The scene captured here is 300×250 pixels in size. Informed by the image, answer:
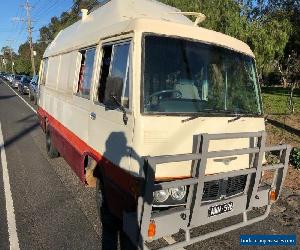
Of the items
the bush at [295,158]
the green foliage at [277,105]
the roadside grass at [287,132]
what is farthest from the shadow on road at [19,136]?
the green foliage at [277,105]

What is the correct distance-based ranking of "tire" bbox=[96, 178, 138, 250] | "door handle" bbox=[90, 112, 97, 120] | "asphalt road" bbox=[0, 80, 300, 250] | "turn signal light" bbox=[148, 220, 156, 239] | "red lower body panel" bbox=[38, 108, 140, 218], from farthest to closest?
"door handle" bbox=[90, 112, 97, 120]
"asphalt road" bbox=[0, 80, 300, 250]
"tire" bbox=[96, 178, 138, 250]
"red lower body panel" bbox=[38, 108, 140, 218]
"turn signal light" bbox=[148, 220, 156, 239]

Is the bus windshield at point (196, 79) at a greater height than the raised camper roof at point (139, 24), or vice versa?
the raised camper roof at point (139, 24)

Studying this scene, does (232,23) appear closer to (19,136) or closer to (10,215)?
(19,136)

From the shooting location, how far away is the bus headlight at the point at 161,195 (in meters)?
4.46

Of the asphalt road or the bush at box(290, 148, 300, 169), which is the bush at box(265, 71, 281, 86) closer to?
the bush at box(290, 148, 300, 169)

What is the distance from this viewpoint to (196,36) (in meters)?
5.05

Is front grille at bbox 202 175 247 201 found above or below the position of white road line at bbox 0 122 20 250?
above

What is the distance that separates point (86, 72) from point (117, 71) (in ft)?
4.65

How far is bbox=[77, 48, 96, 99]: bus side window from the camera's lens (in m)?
6.03

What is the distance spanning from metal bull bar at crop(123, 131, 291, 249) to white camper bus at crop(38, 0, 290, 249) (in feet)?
0.04

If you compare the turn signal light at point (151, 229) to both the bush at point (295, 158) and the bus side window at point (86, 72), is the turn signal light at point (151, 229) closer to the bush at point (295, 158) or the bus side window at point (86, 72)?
the bus side window at point (86, 72)

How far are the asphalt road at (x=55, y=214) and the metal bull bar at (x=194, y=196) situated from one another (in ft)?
2.87

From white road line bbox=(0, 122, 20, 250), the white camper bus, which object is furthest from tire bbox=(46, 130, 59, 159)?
the white camper bus

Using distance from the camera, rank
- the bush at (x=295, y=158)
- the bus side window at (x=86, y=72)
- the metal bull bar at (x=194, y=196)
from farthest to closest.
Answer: the bush at (x=295, y=158), the bus side window at (x=86, y=72), the metal bull bar at (x=194, y=196)
